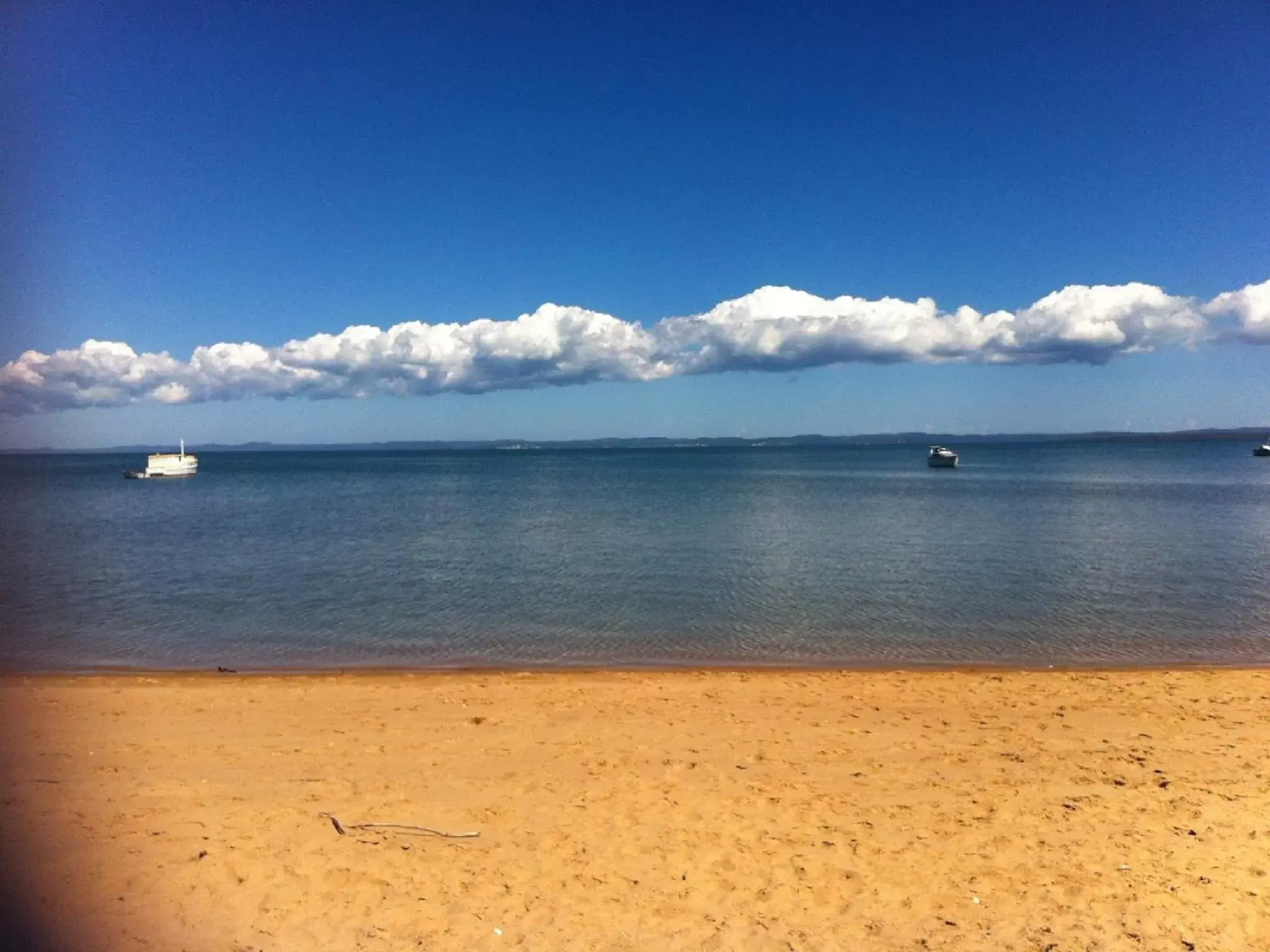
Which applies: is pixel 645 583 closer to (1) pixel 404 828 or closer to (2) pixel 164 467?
(1) pixel 404 828

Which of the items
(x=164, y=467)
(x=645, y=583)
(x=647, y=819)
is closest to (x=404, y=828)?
(x=647, y=819)

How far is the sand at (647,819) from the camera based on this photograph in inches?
236

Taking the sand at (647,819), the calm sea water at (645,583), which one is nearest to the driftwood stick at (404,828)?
the sand at (647,819)

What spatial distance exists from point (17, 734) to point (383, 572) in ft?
54.0

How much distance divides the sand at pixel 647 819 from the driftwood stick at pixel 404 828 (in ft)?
0.34

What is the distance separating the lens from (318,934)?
586cm

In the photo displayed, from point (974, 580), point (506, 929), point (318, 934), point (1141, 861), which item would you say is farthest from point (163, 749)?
point (974, 580)

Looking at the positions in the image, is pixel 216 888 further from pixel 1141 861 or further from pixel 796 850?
pixel 1141 861

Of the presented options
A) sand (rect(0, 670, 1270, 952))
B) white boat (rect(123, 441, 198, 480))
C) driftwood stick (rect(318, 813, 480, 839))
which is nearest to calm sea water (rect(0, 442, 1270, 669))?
sand (rect(0, 670, 1270, 952))

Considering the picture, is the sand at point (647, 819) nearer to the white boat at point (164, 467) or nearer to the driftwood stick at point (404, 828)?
the driftwood stick at point (404, 828)

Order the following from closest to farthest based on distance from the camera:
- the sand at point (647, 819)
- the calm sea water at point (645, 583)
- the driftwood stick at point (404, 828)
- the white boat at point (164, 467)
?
the sand at point (647, 819) < the driftwood stick at point (404, 828) < the calm sea water at point (645, 583) < the white boat at point (164, 467)

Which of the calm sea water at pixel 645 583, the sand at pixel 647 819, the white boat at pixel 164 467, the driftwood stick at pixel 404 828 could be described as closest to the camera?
the sand at pixel 647 819

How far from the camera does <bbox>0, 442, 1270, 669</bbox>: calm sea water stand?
55.7 feet

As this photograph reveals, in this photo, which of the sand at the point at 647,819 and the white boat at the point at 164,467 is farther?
the white boat at the point at 164,467
